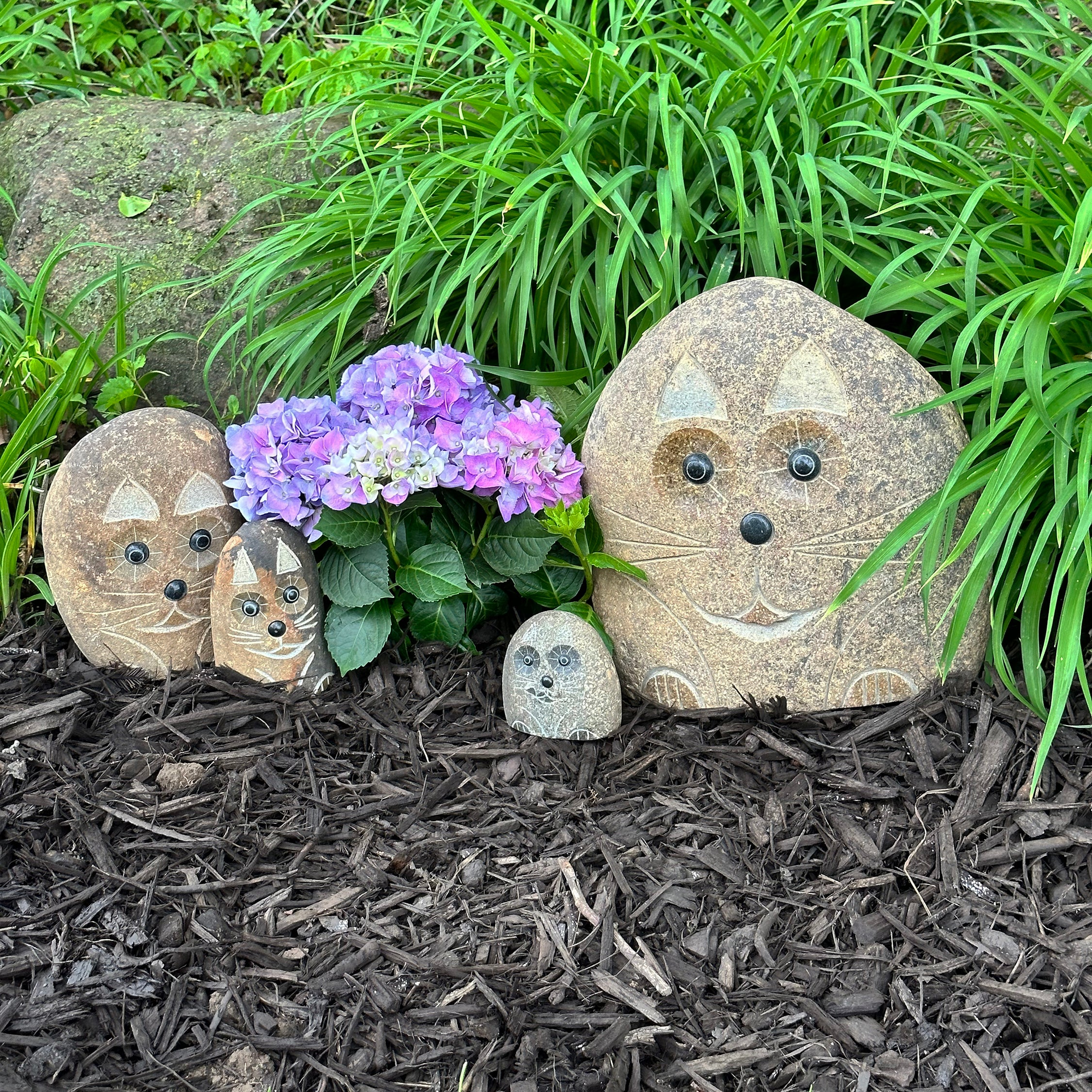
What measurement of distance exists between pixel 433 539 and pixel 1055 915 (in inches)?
53.4

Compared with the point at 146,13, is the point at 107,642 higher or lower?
lower

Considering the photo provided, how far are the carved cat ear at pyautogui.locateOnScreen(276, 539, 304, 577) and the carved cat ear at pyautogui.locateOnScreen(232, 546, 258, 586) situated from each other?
0.16 feet

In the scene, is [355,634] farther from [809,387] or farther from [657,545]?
[809,387]

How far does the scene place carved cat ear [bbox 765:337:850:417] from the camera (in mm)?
1972

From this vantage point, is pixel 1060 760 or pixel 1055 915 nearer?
pixel 1055 915

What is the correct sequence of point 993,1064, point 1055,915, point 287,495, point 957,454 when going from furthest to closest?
point 287,495
point 957,454
point 1055,915
point 993,1064

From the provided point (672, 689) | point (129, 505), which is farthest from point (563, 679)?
point (129, 505)

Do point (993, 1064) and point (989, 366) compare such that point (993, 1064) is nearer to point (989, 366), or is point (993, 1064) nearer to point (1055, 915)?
point (1055, 915)

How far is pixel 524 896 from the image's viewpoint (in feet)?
5.96

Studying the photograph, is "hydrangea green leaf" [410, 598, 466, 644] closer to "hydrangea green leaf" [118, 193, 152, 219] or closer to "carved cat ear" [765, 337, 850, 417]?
"carved cat ear" [765, 337, 850, 417]

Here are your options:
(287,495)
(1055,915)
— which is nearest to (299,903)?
(287,495)

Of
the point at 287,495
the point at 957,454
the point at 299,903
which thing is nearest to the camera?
the point at 299,903

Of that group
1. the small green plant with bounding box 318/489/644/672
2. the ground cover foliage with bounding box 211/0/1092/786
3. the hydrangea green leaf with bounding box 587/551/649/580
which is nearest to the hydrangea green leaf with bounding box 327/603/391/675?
the small green plant with bounding box 318/489/644/672

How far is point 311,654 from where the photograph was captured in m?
2.24
